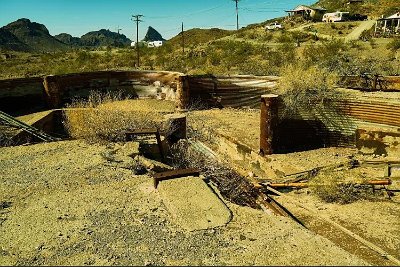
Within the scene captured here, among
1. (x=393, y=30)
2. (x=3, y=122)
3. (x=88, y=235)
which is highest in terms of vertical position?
(x=393, y=30)

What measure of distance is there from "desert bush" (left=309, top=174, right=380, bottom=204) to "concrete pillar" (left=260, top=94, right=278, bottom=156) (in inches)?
99.2

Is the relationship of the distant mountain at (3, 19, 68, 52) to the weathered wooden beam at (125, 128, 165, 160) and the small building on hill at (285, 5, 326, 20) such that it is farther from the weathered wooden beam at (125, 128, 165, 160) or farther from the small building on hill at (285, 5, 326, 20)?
the weathered wooden beam at (125, 128, 165, 160)

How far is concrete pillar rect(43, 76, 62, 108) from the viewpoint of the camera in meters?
15.4

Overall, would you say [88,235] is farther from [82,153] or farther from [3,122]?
[3,122]

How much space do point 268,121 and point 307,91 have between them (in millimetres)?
1564

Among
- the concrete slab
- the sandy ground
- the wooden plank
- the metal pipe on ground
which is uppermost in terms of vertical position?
the wooden plank

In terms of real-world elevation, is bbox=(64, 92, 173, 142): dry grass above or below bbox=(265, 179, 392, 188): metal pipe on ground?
above

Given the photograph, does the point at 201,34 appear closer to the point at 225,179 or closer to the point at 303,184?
the point at 303,184

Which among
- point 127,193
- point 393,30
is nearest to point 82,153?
point 127,193

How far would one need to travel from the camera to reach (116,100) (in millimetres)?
16781

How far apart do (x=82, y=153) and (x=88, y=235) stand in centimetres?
380

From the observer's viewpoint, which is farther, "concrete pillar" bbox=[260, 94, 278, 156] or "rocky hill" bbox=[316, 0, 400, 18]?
"rocky hill" bbox=[316, 0, 400, 18]

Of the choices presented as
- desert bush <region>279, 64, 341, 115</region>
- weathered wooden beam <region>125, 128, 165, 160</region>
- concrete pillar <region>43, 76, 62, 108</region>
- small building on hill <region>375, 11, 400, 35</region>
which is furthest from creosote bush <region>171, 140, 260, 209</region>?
small building on hill <region>375, 11, 400, 35</region>

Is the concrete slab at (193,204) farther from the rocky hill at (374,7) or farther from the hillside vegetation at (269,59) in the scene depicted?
the rocky hill at (374,7)
